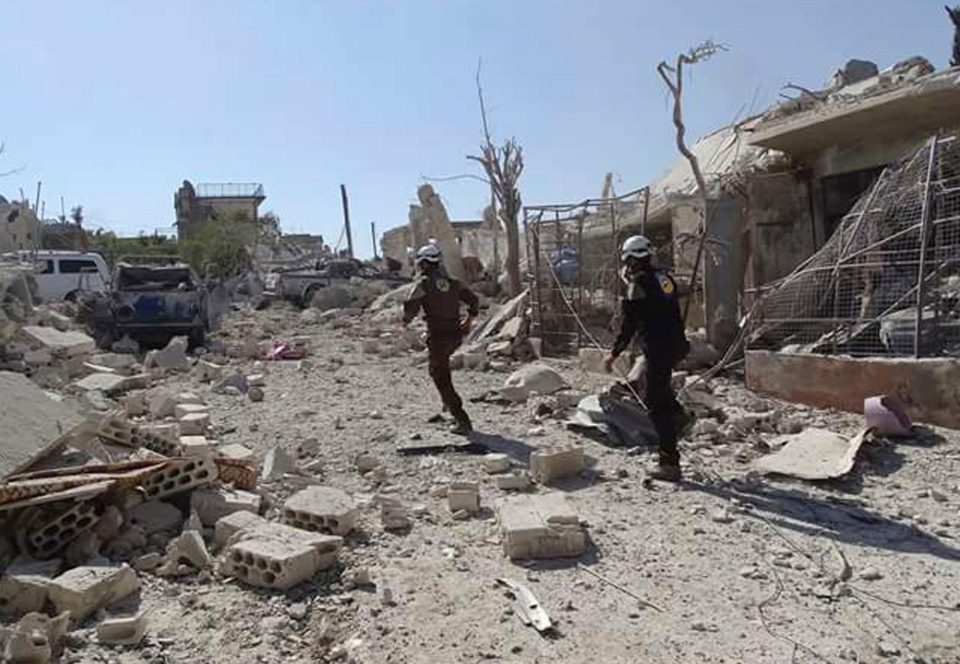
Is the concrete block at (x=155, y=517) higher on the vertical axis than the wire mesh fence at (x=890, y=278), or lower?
lower

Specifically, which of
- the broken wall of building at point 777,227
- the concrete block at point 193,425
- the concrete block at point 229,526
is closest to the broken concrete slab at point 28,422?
the concrete block at point 229,526

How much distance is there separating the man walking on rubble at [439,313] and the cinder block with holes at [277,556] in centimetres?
294

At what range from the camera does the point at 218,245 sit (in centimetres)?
3897

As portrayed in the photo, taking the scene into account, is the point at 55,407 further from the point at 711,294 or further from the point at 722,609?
the point at 711,294

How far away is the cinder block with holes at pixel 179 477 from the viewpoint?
4.46 meters

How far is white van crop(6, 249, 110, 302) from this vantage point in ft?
63.1

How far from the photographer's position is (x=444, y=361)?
692cm

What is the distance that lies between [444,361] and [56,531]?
11.4 ft

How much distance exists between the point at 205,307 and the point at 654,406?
36.6 ft

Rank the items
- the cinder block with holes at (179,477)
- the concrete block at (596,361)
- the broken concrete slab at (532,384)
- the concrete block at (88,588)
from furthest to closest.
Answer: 1. the concrete block at (596,361)
2. the broken concrete slab at (532,384)
3. the cinder block with holes at (179,477)
4. the concrete block at (88,588)

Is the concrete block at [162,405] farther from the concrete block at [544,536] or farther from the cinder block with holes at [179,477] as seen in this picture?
the concrete block at [544,536]

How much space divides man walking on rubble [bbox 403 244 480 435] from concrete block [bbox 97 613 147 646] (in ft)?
12.5

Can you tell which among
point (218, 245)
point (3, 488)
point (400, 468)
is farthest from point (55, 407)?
point (218, 245)

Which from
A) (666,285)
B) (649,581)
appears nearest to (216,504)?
(649,581)
